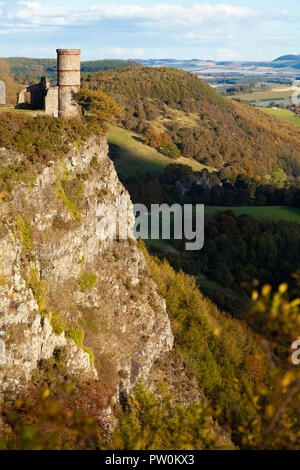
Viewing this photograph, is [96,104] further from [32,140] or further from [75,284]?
[75,284]

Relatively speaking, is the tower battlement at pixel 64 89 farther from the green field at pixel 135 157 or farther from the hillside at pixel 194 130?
the hillside at pixel 194 130

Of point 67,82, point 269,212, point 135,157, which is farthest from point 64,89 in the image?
point 135,157

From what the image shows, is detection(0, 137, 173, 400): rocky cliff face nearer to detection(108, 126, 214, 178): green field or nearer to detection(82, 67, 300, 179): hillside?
detection(108, 126, 214, 178): green field

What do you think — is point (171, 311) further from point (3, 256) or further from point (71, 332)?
point (3, 256)

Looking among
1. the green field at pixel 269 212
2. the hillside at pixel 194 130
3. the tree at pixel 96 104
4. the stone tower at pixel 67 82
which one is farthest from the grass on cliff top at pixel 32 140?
the hillside at pixel 194 130

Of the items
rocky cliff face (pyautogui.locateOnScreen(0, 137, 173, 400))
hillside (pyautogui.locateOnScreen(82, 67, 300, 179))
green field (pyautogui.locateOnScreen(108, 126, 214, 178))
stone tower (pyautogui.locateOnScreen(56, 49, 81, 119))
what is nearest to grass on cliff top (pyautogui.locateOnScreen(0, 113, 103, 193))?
rocky cliff face (pyautogui.locateOnScreen(0, 137, 173, 400))

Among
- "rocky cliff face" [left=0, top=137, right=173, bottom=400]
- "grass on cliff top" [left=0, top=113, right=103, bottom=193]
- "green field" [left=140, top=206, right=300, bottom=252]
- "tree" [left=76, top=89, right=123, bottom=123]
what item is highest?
"tree" [left=76, top=89, right=123, bottom=123]
